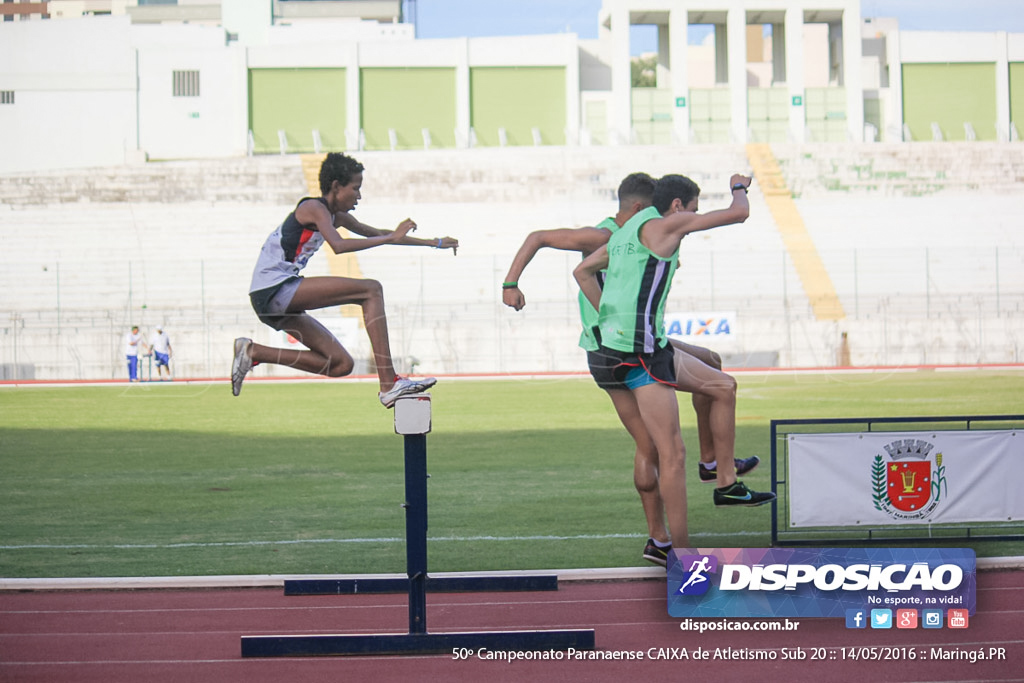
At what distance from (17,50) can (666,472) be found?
175 ft

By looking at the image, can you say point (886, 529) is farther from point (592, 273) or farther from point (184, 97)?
point (184, 97)

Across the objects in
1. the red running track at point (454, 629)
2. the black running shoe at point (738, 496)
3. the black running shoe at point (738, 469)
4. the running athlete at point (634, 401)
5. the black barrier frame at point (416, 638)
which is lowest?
the red running track at point (454, 629)

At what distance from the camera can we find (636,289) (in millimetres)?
6453

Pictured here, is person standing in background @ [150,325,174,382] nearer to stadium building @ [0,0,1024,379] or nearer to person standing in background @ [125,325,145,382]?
person standing in background @ [125,325,145,382]

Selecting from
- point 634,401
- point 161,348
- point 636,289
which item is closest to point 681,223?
point 636,289

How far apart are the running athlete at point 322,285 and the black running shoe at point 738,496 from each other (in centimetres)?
176

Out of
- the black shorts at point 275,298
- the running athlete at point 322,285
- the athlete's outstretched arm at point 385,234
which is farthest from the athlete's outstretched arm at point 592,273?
the black shorts at point 275,298

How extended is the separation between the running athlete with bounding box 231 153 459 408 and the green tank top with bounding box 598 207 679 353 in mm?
1056

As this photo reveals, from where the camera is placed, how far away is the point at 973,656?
227 inches

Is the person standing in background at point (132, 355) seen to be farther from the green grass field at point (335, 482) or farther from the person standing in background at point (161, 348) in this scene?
the green grass field at point (335, 482)

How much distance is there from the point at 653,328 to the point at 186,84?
5025cm

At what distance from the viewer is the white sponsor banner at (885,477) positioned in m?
7.97

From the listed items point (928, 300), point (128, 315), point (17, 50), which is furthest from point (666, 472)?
point (17, 50)

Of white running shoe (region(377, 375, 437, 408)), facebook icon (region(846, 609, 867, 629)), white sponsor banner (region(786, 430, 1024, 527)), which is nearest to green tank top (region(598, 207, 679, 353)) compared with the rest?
white running shoe (region(377, 375, 437, 408))
